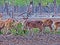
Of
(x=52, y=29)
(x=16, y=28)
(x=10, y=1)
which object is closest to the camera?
(x=16, y=28)

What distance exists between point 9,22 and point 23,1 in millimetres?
24739

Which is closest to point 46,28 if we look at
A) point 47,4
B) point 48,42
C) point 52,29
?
point 52,29

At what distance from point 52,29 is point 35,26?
1.01 m

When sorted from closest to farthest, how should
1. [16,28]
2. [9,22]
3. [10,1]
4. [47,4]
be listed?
[16,28] → [9,22] → [10,1] → [47,4]

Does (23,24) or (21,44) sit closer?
(21,44)

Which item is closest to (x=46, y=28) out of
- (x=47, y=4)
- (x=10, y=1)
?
(x=10, y=1)

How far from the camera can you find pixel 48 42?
36.6ft

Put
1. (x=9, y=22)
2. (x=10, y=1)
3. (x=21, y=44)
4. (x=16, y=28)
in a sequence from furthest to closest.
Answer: (x=10, y=1) < (x=9, y=22) < (x=16, y=28) < (x=21, y=44)

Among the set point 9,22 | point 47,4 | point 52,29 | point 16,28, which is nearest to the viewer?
point 16,28

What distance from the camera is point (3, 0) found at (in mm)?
39125

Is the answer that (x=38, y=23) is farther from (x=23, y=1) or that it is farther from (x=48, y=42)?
(x=23, y=1)

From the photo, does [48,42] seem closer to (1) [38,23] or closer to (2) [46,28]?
(1) [38,23]

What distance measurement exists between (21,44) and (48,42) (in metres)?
1.14

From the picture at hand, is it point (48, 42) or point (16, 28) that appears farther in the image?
point (16, 28)
